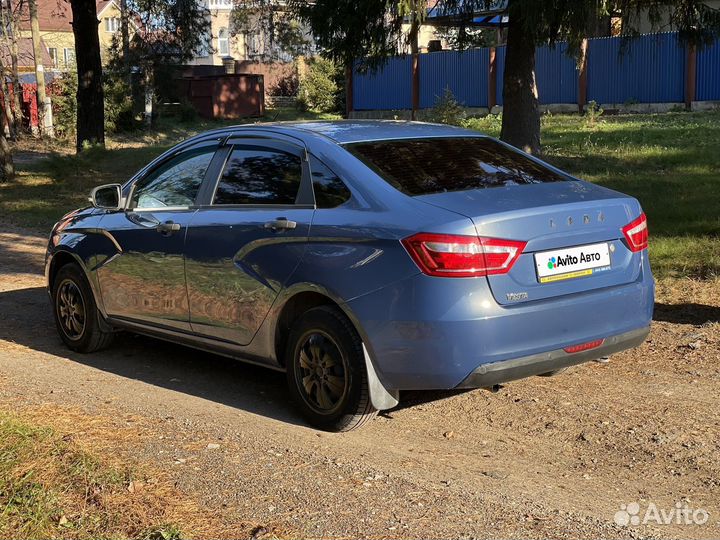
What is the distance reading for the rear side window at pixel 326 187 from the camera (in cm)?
523

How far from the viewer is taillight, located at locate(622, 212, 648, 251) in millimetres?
5148

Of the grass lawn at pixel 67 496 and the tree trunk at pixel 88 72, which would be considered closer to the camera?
the grass lawn at pixel 67 496

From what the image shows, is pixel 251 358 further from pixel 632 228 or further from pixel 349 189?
pixel 632 228

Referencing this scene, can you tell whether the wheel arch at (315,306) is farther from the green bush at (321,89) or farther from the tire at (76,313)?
the green bush at (321,89)

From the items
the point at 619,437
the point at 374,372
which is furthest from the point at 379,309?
the point at 619,437

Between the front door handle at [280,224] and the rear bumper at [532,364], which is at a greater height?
the front door handle at [280,224]

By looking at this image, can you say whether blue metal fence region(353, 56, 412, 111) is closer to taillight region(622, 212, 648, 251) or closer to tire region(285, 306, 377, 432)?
taillight region(622, 212, 648, 251)

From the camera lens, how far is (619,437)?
504cm

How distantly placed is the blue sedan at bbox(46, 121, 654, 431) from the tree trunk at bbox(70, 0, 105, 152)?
54.1 feet

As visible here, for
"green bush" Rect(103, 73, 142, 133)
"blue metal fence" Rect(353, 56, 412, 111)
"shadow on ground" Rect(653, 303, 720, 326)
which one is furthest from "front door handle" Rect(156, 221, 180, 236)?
"green bush" Rect(103, 73, 142, 133)

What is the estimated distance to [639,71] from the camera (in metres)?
26.8

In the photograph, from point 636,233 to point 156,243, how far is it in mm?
3035

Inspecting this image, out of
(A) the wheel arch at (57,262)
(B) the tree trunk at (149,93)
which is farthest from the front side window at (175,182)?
(B) the tree trunk at (149,93)

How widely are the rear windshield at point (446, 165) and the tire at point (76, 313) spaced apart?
2639mm
